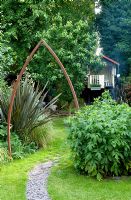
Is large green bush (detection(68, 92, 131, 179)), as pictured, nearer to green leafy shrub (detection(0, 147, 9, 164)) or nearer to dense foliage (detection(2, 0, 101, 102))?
green leafy shrub (detection(0, 147, 9, 164))

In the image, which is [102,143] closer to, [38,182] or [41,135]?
[38,182]

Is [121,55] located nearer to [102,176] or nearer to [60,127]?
[60,127]

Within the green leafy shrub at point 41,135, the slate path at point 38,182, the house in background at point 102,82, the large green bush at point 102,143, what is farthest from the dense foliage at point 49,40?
the large green bush at point 102,143

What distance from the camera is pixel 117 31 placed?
2884 cm

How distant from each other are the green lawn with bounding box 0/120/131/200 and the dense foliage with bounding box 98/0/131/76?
19.9 meters

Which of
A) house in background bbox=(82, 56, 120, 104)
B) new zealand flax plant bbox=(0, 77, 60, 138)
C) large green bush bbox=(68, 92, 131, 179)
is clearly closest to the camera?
large green bush bbox=(68, 92, 131, 179)

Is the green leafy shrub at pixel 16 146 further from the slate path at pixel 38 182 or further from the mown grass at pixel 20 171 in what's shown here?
the slate path at pixel 38 182

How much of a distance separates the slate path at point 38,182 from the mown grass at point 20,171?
0.11 m

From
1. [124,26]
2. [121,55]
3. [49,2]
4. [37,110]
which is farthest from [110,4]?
[37,110]

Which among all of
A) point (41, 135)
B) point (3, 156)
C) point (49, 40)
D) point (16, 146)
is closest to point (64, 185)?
point (3, 156)

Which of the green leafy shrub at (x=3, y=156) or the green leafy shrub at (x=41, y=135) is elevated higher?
the green leafy shrub at (x=41, y=135)

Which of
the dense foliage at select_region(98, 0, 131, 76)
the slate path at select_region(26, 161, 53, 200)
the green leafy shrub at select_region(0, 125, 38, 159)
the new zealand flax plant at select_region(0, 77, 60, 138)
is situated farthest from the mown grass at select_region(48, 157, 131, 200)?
the dense foliage at select_region(98, 0, 131, 76)

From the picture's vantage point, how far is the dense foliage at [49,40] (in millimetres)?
16781

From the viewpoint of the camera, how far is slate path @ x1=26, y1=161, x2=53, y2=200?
6.64 meters
